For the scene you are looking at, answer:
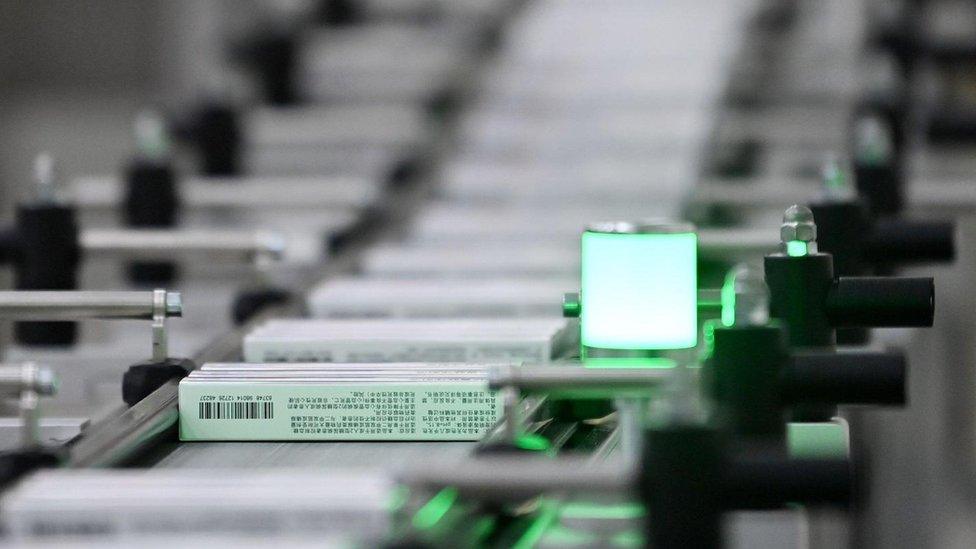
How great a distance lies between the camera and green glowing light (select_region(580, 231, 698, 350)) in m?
1.57

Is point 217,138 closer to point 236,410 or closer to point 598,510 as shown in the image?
point 236,410

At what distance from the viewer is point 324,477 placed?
1.28 metres

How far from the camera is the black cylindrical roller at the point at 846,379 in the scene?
130cm

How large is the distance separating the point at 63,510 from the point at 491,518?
1.26 ft

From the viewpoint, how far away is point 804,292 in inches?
61.2

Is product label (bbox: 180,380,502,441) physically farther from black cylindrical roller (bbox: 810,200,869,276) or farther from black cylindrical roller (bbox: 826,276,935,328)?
black cylindrical roller (bbox: 810,200,869,276)

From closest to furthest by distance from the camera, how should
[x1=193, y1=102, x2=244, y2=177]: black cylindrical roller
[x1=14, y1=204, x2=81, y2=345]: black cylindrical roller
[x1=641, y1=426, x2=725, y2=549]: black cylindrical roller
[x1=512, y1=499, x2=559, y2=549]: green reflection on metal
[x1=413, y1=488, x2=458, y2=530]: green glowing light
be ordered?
[x1=641, y1=426, x2=725, y2=549]: black cylindrical roller < [x1=413, y1=488, x2=458, y2=530]: green glowing light < [x1=512, y1=499, x2=559, y2=549]: green reflection on metal < [x1=14, y1=204, x2=81, y2=345]: black cylindrical roller < [x1=193, y1=102, x2=244, y2=177]: black cylindrical roller

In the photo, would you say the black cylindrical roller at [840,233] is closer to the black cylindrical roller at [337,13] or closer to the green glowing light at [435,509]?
the green glowing light at [435,509]

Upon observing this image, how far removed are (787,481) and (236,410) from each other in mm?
761

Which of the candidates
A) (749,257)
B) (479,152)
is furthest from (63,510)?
(479,152)

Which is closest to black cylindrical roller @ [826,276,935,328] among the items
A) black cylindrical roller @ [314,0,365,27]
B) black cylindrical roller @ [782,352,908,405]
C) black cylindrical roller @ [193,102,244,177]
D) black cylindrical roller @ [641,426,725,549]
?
black cylindrical roller @ [782,352,908,405]

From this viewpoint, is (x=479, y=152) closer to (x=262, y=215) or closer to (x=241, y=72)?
(x=262, y=215)

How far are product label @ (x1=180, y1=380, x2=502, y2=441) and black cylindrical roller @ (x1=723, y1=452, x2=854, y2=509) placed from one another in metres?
0.57

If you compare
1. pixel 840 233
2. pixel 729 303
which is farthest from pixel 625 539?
pixel 840 233
